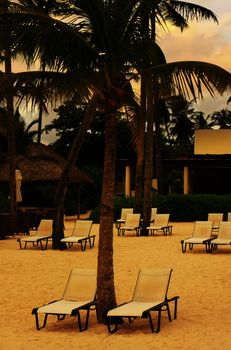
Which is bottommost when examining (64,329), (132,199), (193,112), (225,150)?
(64,329)

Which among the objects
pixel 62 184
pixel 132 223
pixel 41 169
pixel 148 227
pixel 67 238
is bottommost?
pixel 67 238

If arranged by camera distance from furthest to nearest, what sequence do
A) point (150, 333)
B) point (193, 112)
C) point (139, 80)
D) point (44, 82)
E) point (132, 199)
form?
1. point (193, 112)
2. point (132, 199)
3. point (139, 80)
4. point (44, 82)
5. point (150, 333)

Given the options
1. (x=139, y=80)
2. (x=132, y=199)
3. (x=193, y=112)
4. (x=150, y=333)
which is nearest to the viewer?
(x=150, y=333)

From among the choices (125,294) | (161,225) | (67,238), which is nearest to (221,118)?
(161,225)

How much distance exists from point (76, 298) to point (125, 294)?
6.40ft

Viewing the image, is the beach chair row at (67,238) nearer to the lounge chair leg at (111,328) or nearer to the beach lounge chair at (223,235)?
the beach lounge chair at (223,235)

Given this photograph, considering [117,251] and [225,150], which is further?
[225,150]

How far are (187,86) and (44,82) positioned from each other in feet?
6.98

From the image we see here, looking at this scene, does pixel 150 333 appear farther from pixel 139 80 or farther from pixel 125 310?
pixel 139 80

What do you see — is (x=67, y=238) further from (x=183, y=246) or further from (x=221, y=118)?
(x=221, y=118)

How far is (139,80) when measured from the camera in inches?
418

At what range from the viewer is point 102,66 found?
1003 cm

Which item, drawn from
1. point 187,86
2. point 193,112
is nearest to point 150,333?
point 187,86

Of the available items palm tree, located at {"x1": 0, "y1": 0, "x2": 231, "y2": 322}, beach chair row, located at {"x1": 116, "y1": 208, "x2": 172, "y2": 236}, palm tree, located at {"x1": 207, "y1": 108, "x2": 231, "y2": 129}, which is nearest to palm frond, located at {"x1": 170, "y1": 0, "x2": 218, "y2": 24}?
beach chair row, located at {"x1": 116, "y1": 208, "x2": 172, "y2": 236}
